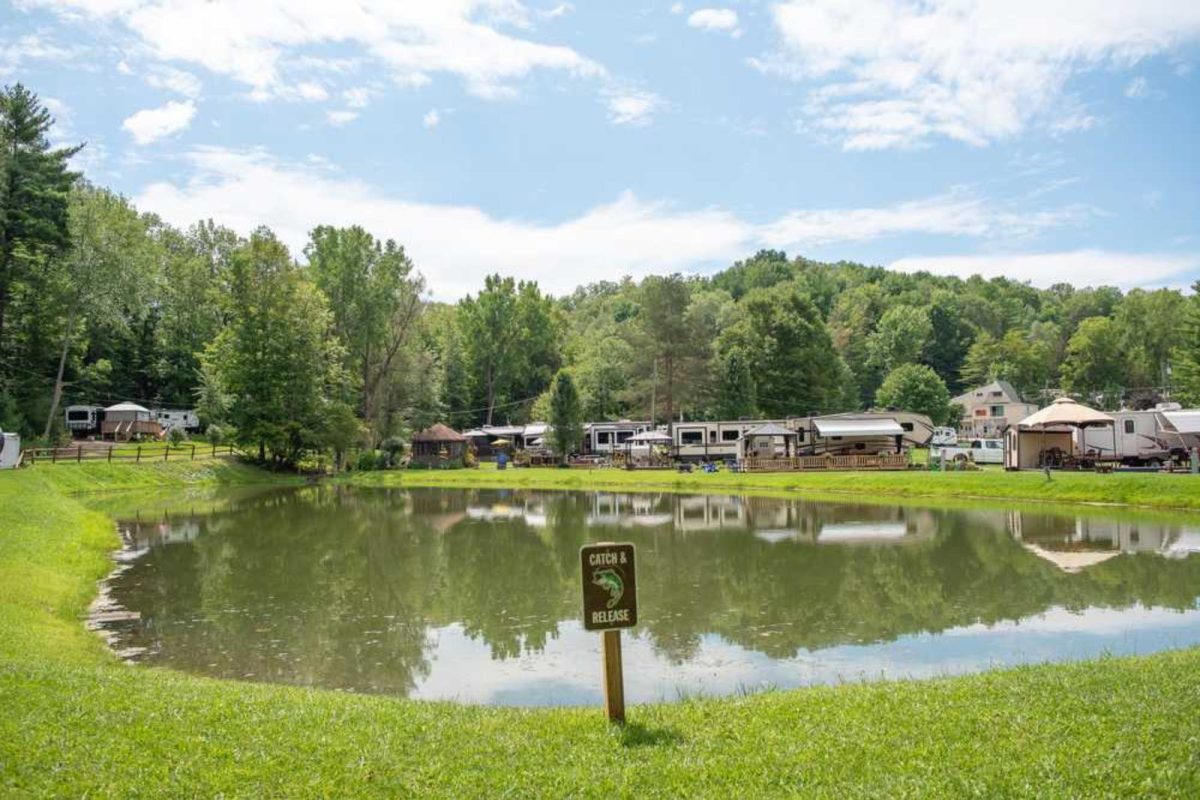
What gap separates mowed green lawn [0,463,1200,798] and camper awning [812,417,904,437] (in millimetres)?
36897

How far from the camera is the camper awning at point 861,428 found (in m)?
43.8

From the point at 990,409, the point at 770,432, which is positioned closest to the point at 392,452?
the point at 770,432

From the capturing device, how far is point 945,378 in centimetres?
9981

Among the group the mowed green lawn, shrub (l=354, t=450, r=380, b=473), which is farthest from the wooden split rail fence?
the mowed green lawn

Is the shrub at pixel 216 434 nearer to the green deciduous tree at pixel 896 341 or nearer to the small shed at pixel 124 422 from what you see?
the small shed at pixel 124 422

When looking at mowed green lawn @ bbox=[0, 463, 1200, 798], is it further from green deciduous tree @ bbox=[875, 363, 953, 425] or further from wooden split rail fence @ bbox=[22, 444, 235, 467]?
green deciduous tree @ bbox=[875, 363, 953, 425]

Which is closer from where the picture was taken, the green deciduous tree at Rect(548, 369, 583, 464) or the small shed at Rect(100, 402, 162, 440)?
the green deciduous tree at Rect(548, 369, 583, 464)

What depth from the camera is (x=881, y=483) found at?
33.9 meters

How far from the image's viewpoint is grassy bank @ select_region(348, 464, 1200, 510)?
85.3 ft

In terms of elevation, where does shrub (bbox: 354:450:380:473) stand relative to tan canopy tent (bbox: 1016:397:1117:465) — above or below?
below

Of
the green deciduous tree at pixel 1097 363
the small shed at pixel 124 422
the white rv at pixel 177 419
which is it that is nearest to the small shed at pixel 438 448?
the white rv at pixel 177 419

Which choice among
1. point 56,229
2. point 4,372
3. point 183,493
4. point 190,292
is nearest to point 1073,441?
point 183,493

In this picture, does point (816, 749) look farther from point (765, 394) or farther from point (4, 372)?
point (765, 394)

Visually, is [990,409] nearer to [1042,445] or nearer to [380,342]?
[1042,445]
